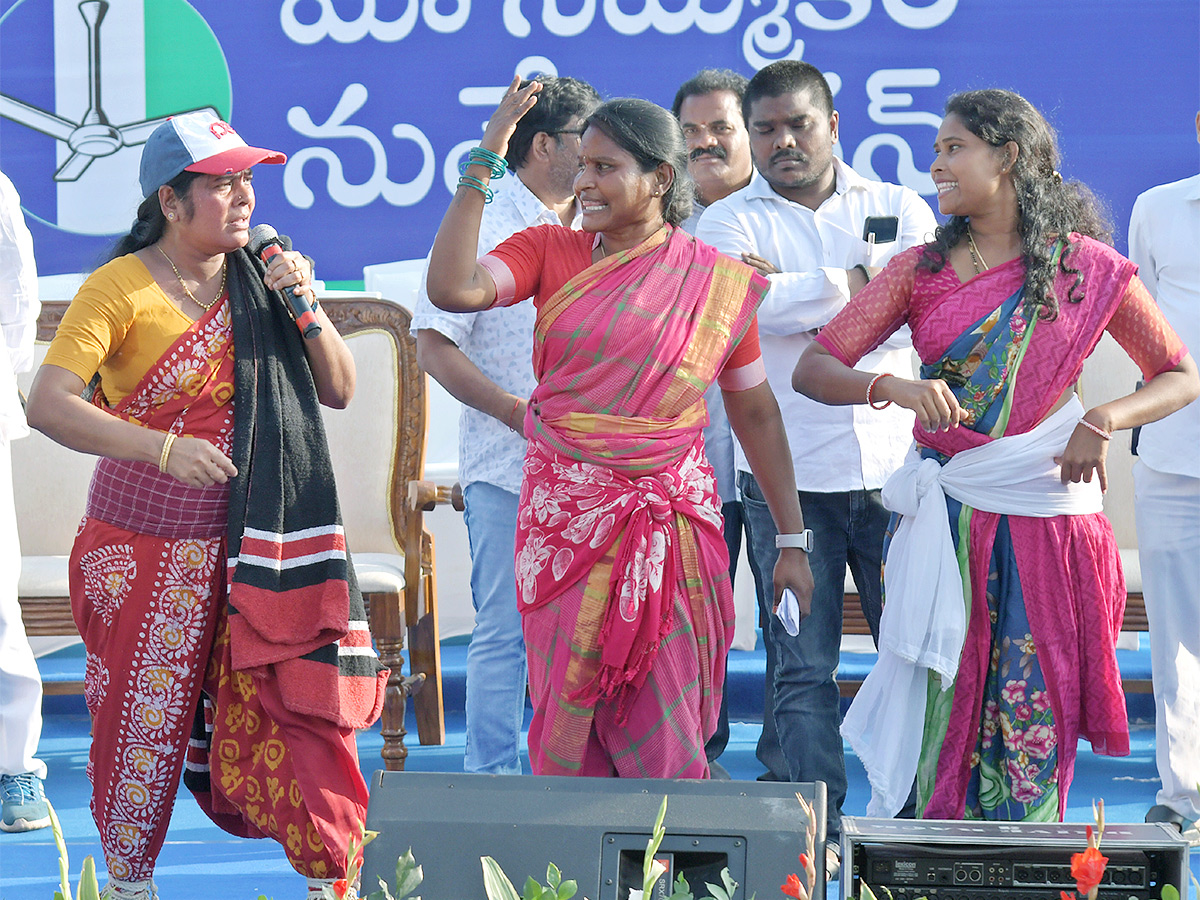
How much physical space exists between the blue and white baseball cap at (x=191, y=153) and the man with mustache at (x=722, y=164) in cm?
132

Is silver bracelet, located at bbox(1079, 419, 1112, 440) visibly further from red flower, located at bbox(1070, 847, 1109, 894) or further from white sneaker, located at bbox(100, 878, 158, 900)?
white sneaker, located at bbox(100, 878, 158, 900)

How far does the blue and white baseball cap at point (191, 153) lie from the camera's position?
7.73ft

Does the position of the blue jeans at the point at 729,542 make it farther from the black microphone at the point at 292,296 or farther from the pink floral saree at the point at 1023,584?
the black microphone at the point at 292,296

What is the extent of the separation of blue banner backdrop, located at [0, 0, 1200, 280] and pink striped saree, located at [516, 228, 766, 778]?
2.97 meters

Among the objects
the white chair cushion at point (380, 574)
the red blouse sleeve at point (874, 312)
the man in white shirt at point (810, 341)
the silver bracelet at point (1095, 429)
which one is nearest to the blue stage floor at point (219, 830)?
the white chair cushion at point (380, 574)

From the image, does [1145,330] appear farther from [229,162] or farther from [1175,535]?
[229,162]

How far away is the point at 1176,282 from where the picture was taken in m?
3.16

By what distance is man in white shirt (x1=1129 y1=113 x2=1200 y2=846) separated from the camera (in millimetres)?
3039

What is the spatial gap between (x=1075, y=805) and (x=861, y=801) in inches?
21.0

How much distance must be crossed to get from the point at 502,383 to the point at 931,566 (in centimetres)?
111

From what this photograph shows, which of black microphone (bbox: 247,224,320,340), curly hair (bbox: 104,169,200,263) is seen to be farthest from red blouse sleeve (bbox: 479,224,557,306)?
curly hair (bbox: 104,169,200,263)

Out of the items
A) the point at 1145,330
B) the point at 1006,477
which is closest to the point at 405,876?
the point at 1006,477

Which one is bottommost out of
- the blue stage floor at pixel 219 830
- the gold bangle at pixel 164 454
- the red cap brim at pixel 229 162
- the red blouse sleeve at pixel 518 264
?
the blue stage floor at pixel 219 830

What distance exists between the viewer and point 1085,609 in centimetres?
238
